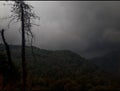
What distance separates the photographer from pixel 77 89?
97000mm

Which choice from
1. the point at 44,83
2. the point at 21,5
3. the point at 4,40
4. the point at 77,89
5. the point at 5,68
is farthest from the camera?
the point at 44,83

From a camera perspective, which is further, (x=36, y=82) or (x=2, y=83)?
(x=36, y=82)

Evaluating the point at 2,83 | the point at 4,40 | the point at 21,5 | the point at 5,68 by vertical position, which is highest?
the point at 21,5

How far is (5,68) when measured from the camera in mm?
34406

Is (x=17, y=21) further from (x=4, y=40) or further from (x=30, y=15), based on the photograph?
(x=4, y=40)

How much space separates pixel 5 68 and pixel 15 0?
55.3 ft

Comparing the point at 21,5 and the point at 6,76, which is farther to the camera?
the point at 6,76

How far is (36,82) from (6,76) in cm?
7254

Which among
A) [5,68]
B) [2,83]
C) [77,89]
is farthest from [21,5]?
[77,89]

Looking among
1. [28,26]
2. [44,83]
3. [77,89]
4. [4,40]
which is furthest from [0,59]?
[44,83]

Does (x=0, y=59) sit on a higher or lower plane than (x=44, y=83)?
higher

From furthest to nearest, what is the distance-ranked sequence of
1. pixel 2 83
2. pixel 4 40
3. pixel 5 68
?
pixel 2 83 < pixel 5 68 < pixel 4 40

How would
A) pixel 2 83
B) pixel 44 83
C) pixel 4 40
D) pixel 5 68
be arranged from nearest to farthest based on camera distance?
1. pixel 4 40
2. pixel 5 68
3. pixel 2 83
4. pixel 44 83

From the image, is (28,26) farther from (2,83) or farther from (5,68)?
(2,83)
